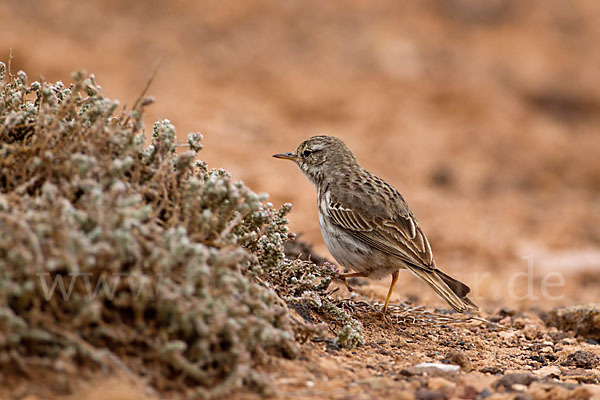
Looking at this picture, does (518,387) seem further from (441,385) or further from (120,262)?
(120,262)

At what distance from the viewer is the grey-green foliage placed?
293cm

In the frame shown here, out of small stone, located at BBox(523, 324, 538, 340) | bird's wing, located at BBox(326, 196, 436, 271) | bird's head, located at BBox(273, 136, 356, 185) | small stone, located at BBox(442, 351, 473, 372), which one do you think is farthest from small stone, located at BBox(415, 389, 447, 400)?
bird's head, located at BBox(273, 136, 356, 185)

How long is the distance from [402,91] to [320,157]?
1013cm

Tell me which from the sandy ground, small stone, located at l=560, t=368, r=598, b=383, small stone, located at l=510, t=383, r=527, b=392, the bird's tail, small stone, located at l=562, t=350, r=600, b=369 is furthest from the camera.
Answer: the sandy ground

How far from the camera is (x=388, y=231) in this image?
529 cm

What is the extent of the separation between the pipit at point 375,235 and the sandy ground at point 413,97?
1.29 metres

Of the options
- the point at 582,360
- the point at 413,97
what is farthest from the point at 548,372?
the point at 413,97

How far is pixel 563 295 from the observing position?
839 cm

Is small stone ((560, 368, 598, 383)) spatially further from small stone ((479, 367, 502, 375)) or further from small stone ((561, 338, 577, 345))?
small stone ((561, 338, 577, 345))

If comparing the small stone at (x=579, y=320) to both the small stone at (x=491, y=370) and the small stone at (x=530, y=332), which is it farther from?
the small stone at (x=491, y=370)

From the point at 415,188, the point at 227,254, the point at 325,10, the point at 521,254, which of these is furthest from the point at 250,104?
the point at 227,254

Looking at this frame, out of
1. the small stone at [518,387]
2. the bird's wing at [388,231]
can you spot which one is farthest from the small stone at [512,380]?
the bird's wing at [388,231]

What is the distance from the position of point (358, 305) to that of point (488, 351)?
0.93 metres

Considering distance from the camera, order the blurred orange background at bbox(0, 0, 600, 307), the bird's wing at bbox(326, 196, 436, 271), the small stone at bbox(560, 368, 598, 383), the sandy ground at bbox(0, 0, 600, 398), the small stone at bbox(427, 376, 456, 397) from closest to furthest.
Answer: the small stone at bbox(427, 376, 456, 397) → the small stone at bbox(560, 368, 598, 383) → the bird's wing at bbox(326, 196, 436, 271) → the sandy ground at bbox(0, 0, 600, 398) → the blurred orange background at bbox(0, 0, 600, 307)
